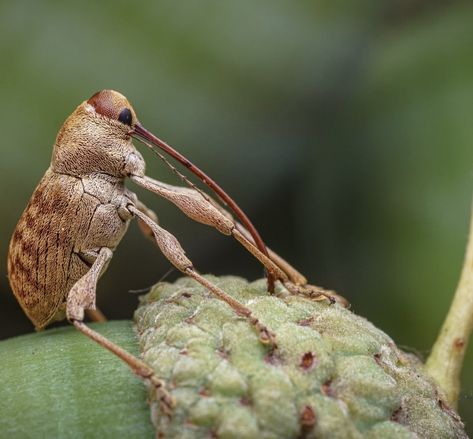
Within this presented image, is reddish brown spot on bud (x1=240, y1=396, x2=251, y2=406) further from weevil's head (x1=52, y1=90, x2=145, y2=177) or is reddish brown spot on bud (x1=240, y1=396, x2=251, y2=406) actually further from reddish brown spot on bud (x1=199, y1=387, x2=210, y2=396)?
weevil's head (x1=52, y1=90, x2=145, y2=177)

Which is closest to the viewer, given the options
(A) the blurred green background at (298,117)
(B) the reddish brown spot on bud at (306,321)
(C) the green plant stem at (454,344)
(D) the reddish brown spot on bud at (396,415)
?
(D) the reddish brown spot on bud at (396,415)

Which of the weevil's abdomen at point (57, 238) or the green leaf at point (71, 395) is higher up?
the weevil's abdomen at point (57, 238)

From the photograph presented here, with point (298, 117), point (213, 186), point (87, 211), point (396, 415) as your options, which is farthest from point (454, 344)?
point (298, 117)

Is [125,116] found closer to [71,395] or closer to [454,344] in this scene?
[71,395]

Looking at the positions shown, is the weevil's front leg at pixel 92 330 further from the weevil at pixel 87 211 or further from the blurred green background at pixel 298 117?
the blurred green background at pixel 298 117

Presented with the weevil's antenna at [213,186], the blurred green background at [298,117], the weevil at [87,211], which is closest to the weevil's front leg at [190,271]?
the weevil at [87,211]
